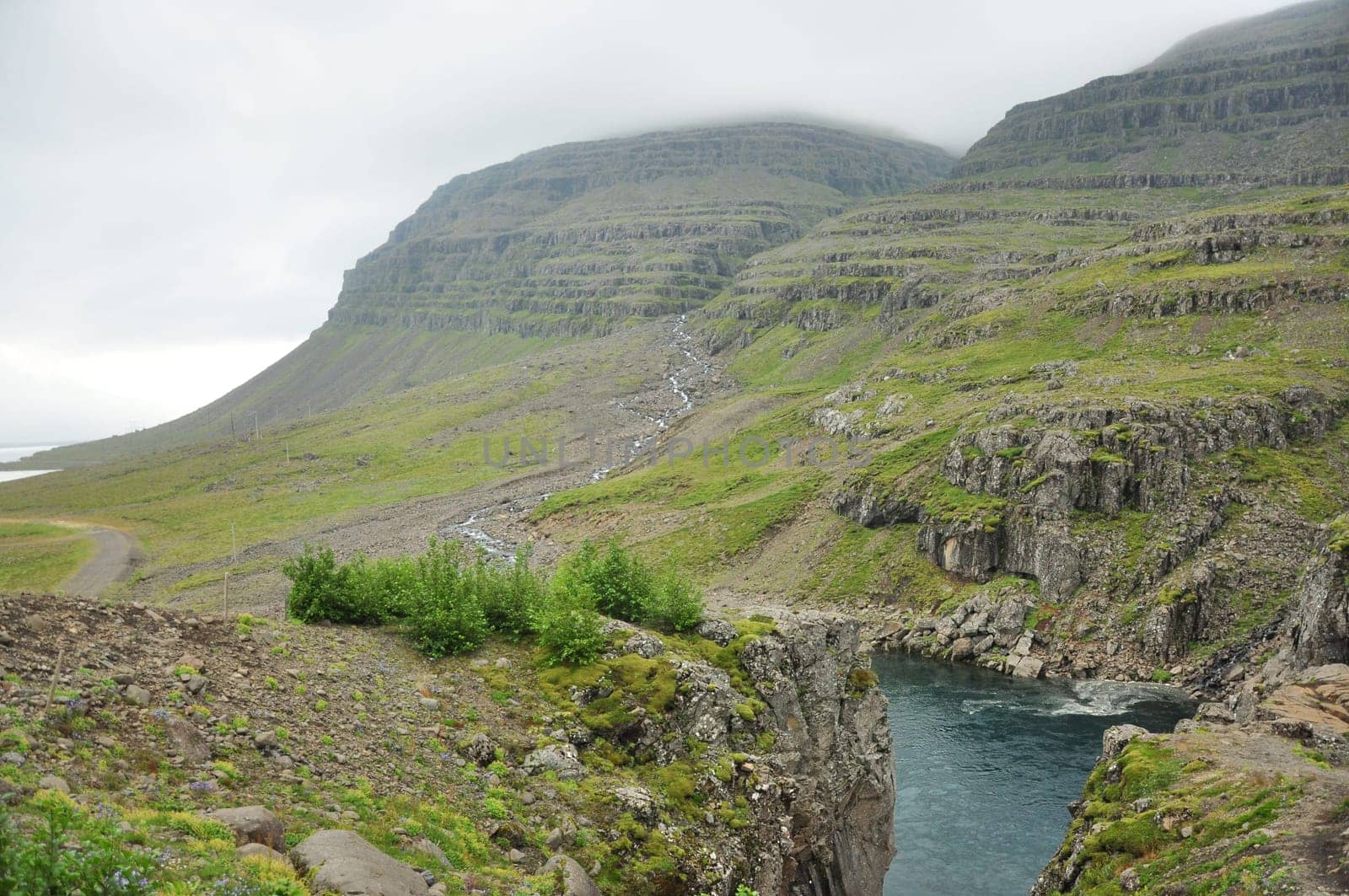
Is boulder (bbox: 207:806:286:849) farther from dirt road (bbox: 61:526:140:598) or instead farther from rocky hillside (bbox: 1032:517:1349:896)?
dirt road (bbox: 61:526:140:598)

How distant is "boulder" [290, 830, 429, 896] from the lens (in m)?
13.9

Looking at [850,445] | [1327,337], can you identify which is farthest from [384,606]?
[1327,337]

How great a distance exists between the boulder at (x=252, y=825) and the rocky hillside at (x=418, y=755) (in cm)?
5

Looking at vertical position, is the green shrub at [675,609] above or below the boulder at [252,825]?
below

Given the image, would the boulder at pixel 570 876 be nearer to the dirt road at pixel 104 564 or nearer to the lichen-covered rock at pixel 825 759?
the lichen-covered rock at pixel 825 759

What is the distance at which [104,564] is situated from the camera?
5344 inches

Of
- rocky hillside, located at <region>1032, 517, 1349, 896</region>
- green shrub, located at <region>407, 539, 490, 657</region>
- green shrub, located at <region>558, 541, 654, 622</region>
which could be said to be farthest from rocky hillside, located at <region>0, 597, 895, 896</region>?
rocky hillside, located at <region>1032, 517, 1349, 896</region>

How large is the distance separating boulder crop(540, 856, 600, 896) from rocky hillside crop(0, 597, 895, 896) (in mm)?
95

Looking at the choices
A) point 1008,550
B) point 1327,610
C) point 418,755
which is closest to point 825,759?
point 418,755

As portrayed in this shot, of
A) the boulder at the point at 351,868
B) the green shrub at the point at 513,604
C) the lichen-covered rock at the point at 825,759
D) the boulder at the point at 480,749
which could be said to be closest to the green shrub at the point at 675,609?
the lichen-covered rock at the point at 825,759

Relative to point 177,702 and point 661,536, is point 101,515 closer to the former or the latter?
point 661,536

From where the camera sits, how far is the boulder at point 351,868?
13.9 metres

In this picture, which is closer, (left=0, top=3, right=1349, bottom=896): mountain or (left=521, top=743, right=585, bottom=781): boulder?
(left=521, top=743, right=585, bottom=781): boulder

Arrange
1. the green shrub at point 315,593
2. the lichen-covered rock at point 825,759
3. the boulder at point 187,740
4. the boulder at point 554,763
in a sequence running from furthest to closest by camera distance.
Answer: the lichen-covered rock at point 825,759
the green shrub at point 315,593
the boulder at point 554,763
the boulder at point 187,740
